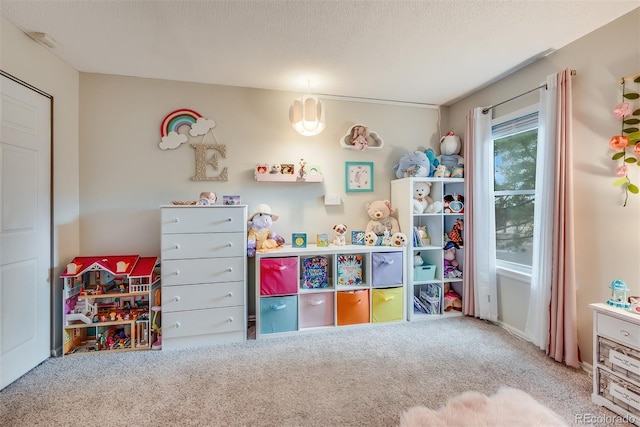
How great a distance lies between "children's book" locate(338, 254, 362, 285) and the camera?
291 centimetres

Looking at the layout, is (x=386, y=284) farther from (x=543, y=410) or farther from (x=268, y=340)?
(x=543, y=410)

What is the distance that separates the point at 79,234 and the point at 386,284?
114 inches

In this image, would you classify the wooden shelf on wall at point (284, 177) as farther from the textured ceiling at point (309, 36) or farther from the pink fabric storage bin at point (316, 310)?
the pink fabric storage bin at point (316, 310)

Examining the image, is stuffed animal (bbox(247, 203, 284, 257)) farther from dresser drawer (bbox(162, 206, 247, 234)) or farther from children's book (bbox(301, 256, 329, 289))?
children's book (bbox(301, 256, 329, 289))

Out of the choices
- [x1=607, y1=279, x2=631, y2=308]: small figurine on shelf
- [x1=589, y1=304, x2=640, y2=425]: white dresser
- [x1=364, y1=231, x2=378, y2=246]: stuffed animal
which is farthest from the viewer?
[x1=364, y1=231, x2=378, y2=246]: stuffed animal

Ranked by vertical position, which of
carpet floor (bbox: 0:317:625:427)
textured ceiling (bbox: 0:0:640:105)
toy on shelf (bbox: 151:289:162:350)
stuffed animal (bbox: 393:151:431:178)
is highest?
textured ceiling (bbox: 0:0:640:105)

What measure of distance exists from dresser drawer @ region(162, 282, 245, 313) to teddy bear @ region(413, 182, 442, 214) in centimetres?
195

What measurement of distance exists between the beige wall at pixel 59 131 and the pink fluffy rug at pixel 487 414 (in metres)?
2.78

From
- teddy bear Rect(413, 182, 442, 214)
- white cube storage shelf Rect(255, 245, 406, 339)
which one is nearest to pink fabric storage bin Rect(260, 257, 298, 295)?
white cube storage shelf Rect(255, 245, 406, 339)

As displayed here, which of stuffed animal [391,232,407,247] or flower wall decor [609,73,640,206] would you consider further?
stuffed animal [391,232,407,247]

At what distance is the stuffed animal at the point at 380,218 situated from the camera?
315 cm

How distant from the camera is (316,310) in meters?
2.77

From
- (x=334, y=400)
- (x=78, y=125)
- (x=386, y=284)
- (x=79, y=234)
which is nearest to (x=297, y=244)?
(x=386, y=284)

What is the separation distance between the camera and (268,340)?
101 inches
